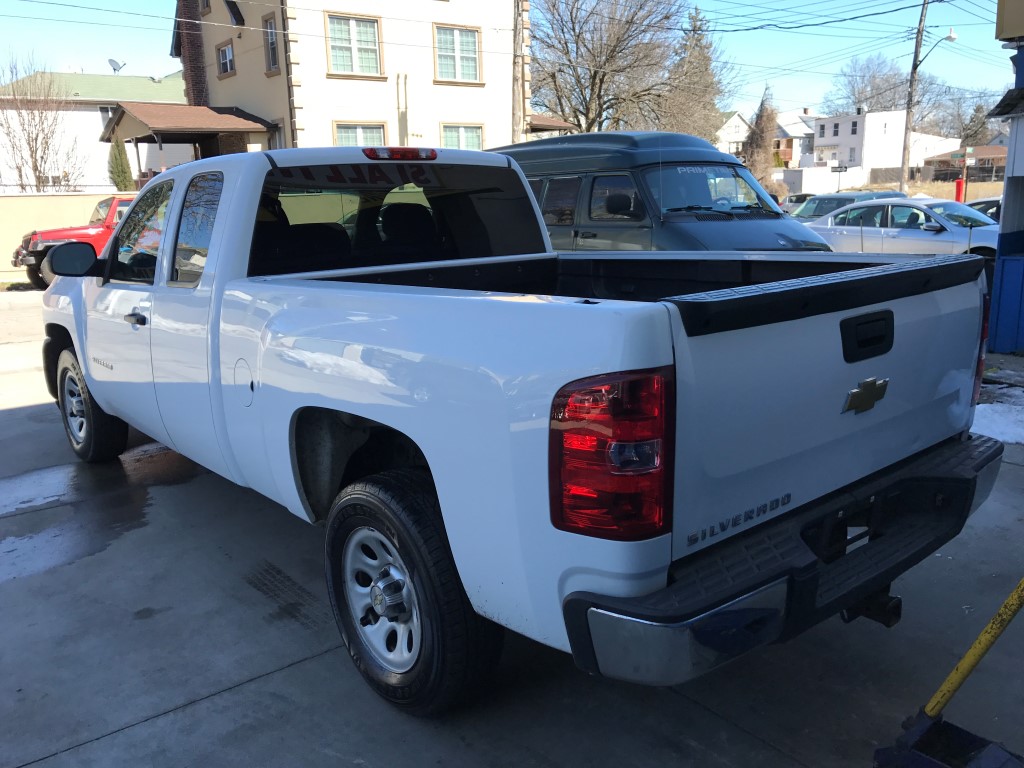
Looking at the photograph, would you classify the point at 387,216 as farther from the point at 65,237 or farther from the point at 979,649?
the point at 65,237

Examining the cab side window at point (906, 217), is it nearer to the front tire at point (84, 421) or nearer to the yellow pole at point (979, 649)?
the front tire at point (84, 421)

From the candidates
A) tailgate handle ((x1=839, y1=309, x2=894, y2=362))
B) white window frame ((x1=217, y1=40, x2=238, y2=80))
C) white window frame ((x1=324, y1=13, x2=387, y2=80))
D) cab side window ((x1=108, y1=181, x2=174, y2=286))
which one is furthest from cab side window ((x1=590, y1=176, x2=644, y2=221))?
white window frame ((x1=217, y1=40, x2=238, y2=80))

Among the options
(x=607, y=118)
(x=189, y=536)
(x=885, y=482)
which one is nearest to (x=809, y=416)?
(x=885, y=482)

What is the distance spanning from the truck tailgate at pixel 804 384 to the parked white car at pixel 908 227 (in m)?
11.0

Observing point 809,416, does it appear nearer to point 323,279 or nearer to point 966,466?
point 966,466

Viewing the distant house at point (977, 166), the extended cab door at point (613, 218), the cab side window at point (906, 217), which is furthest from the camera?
the distant house at point (977, 166)

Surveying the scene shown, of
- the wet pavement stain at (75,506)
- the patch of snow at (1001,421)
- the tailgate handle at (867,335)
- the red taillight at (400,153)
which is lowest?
the wet pavement stain at (75,506)

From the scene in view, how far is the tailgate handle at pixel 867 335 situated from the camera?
2.62 meters

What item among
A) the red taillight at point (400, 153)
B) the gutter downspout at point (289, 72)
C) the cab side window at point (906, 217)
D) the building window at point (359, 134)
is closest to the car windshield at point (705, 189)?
the red taillight at point (400, 153)

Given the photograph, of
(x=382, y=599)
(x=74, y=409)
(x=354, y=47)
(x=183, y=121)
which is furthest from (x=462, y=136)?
(x=382, y=599)

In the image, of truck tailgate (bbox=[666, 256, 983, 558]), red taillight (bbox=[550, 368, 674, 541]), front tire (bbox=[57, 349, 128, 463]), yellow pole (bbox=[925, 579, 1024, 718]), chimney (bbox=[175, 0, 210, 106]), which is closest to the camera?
red taillight (bbox=[550, 368, 674, 541])

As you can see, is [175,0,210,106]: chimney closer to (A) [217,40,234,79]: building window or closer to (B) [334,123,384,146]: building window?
(A) [217,40,234,79]: building window

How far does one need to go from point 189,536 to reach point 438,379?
112 inches

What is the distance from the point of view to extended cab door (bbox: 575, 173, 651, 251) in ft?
29.9
